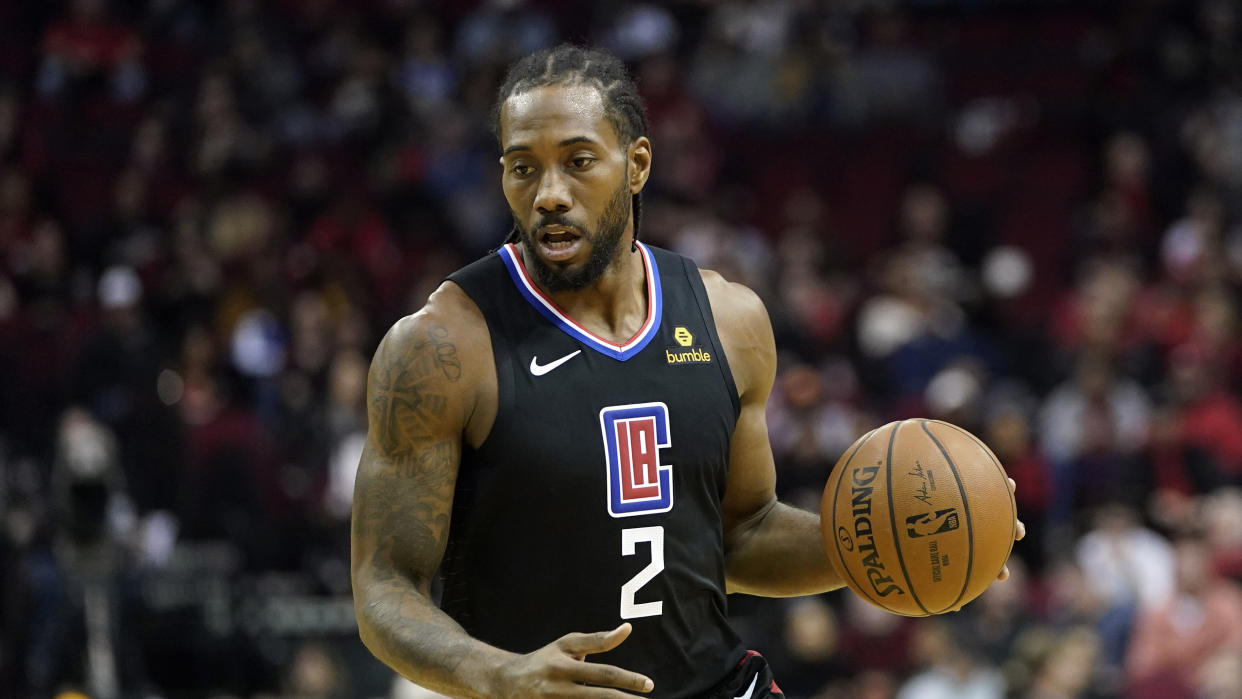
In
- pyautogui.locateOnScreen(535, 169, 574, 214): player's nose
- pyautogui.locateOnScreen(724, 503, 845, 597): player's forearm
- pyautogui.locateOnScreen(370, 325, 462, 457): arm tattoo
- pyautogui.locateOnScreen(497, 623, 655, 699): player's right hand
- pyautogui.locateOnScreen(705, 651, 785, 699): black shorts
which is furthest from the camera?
pyautogui.locateOnScreen(724, 503, 845, 597): player's forearm

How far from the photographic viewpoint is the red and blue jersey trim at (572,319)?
369 cm

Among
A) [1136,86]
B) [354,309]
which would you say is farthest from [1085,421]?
[354,309]

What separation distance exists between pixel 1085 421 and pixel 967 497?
22.0ft

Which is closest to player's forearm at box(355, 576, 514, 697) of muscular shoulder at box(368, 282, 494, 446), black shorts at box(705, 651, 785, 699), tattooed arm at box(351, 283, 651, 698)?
tattooed arm at box(351, 283, 651, 698)

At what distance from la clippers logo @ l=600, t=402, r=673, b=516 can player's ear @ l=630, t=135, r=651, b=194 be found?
0.58 metres

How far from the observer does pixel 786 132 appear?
1365 cm

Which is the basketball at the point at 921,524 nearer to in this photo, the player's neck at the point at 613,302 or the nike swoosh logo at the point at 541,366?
the player's neck at the point at 613,302

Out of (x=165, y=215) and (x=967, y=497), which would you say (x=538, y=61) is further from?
(x=165, y=215)

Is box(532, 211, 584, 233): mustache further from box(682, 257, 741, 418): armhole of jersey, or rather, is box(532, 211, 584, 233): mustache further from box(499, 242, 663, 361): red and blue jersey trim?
box(682, 257, 741, 418): armhole of jersey

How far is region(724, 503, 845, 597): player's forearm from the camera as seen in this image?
13.1 feet

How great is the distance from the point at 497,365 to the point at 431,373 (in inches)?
6.9

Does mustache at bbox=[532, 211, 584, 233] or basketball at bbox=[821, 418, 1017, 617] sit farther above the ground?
mustache at bbox=[532, 211, 584, 233]
